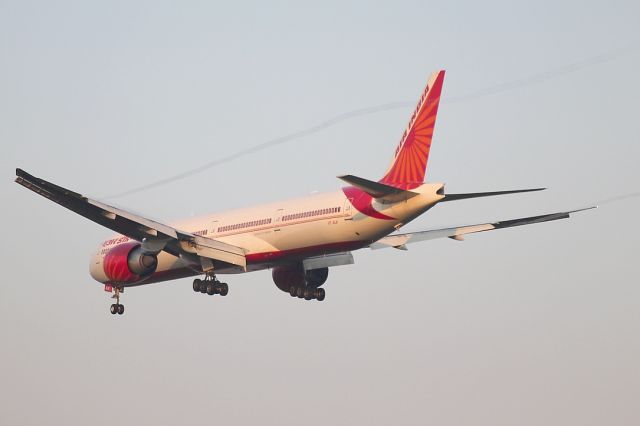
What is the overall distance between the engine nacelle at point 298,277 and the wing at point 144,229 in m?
4.38

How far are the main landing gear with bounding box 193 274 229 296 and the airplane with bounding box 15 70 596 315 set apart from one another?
0.16 ft

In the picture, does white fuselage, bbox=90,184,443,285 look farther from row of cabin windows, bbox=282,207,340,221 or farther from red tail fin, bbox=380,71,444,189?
red tail fin, bbox=380,71,444,189

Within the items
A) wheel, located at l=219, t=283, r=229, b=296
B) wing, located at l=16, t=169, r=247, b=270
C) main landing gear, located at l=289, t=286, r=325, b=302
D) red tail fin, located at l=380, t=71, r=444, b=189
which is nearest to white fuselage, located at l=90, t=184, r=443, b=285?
wing, located at l=16, t=169, r=247, b=270

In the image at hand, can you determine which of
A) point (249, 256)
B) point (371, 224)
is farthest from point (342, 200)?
point (249, 256)

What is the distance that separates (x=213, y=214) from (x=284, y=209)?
693 centimetres

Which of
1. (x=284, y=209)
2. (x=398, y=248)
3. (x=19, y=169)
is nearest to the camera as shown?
(x=19, y=169)

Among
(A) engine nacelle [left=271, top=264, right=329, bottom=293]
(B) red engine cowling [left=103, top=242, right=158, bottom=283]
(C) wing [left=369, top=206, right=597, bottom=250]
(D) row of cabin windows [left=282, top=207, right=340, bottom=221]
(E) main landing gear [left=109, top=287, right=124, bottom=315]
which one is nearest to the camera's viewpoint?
(D) row of cabin windows [left=282, top=207, right=340, bottom=221]

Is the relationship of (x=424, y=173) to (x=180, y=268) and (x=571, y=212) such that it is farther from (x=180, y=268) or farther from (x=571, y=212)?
(x=180, y=268)

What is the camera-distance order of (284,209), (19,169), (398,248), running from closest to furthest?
(19,169)
(284,209)
(398,248)

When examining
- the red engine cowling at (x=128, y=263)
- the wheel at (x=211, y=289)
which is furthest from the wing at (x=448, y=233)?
the red engine cowling at (x=128, y=263)

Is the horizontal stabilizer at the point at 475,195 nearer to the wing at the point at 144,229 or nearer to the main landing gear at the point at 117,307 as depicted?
the wing at the point at 144,229

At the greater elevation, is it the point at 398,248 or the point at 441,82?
the point at 441,82

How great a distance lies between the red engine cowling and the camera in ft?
225

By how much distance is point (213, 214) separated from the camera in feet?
230
